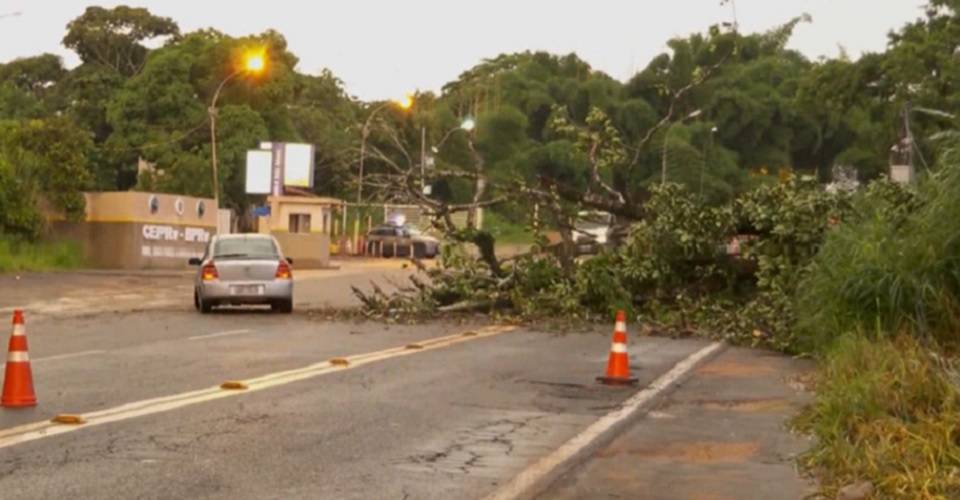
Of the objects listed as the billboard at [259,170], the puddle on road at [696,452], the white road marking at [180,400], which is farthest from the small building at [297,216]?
the puddle on road at [696,452]

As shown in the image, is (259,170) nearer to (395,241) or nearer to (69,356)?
(395,241)

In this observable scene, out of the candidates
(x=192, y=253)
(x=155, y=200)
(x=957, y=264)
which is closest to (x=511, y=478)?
(x=957, y=264)

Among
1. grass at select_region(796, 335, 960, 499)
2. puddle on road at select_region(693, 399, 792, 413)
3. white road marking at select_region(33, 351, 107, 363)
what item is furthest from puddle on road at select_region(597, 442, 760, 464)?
white road marking at select_region(33, 351, 107, 363)

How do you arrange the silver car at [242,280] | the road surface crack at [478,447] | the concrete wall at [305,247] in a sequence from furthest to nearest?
1. the concrete wall at [305,247]
2. the silver car at [242,280]
3. the road surface crack at [478,447]

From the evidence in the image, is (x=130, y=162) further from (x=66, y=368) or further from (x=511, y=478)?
(x=511, y=478)

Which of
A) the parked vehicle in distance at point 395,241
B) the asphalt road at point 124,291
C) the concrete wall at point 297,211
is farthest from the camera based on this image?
the parked vehicle in distance at point 395,241

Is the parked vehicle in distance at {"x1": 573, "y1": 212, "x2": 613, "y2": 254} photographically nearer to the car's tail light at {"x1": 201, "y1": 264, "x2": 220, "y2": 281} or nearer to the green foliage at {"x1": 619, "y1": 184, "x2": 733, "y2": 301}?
the green foliage at {"x1": 619, "y1": 184, "x2": 733, "y2": 301}

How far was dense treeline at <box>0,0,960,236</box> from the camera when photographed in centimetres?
4447

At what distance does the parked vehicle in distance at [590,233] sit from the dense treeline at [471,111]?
42.6 ft

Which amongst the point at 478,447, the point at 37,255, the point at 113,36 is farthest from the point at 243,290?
the point at 113,36

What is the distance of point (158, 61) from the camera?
65.2 meters

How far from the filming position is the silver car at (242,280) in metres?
25.8

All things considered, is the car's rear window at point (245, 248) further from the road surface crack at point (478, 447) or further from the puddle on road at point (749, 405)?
the road surface crack at point (478, 447)

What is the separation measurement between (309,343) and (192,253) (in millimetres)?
34440
